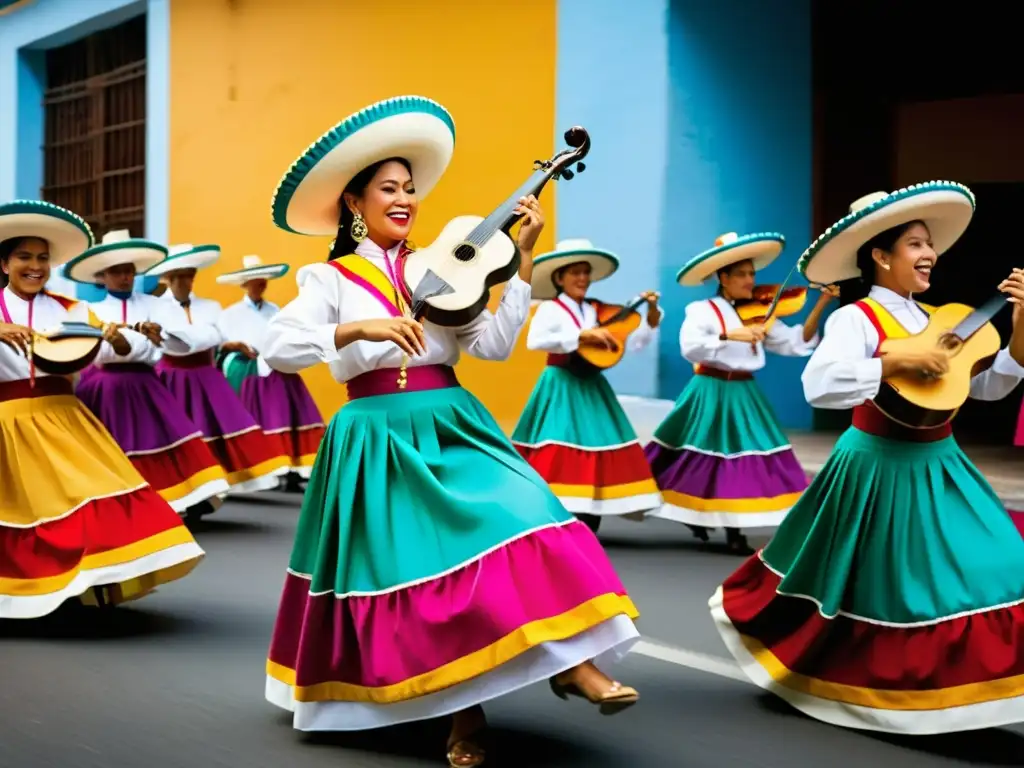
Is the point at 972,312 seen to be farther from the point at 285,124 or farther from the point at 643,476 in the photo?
the point at 285,124

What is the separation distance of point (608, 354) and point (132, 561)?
368 centimetres

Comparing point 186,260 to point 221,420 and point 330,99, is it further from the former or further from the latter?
point 330,99

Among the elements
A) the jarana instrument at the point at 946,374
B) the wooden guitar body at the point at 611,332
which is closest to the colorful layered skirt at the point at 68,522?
the jarana instrument at the point at 946,374

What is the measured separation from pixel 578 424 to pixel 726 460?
0.93m

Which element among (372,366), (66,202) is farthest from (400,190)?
(66,202)

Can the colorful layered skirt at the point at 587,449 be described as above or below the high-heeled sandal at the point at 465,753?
above

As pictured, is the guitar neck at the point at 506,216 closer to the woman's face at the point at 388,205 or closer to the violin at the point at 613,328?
the woman's face at the point at 388,205

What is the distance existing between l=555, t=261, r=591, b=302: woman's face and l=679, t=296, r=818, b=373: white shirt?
86 cm

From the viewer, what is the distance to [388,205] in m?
4.62

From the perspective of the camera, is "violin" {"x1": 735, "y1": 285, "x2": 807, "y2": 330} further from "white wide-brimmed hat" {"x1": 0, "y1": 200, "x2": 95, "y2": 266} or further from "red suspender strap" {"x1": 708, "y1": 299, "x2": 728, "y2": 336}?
"white wide-brimmed hat" {"x1": 0, "y1": 200, "x2": 95, "y2": 266}

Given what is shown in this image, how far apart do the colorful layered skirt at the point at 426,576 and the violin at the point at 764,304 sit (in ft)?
14.0

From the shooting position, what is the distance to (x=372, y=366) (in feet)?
14.8

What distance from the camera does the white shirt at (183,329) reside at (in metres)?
9.25

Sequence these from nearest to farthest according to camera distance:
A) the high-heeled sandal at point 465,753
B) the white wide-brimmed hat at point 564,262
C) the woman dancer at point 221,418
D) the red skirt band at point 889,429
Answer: the high-heeled sandal at point 465,753 → the red skirt band at point 889,429 → the white wide-brimmed hat at point 564,262 → the woman dancer at point 221,418
